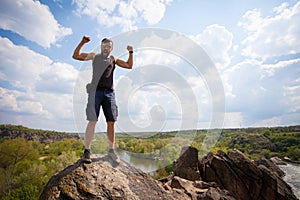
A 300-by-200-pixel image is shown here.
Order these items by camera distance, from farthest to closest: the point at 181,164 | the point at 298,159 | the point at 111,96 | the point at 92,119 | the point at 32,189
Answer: the point at 298,159
the point at 32,189
the point at 181,164
the point at 111,96
the point at 92,119

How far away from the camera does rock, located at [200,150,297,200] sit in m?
15.1

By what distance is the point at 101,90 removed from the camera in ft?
18.7

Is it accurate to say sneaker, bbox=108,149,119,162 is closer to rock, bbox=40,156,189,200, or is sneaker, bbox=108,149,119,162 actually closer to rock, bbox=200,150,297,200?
rock, bbox=40,156,189,200

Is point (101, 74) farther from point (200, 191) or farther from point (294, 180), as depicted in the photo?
point (294, 180)

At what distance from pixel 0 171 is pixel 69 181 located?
69.0 meters

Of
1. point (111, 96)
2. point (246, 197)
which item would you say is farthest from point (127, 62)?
point (246, 197)

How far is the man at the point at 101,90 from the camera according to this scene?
5.44 metres

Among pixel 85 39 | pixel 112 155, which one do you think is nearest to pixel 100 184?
pixel 112 155

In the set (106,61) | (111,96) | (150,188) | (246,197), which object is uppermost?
(106,61)

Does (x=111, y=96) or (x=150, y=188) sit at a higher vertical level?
(x=111, y=96)

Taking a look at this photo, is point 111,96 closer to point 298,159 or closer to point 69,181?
point 69,181

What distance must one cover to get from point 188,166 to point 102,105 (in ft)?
42.8

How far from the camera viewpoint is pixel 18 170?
2430 inches

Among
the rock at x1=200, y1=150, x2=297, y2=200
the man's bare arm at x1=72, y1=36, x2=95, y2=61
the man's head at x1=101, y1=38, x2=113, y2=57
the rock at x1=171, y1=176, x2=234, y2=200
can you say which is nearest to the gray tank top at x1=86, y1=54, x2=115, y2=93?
the man's head at x1=101, y1=38, x2=113, y2=57
